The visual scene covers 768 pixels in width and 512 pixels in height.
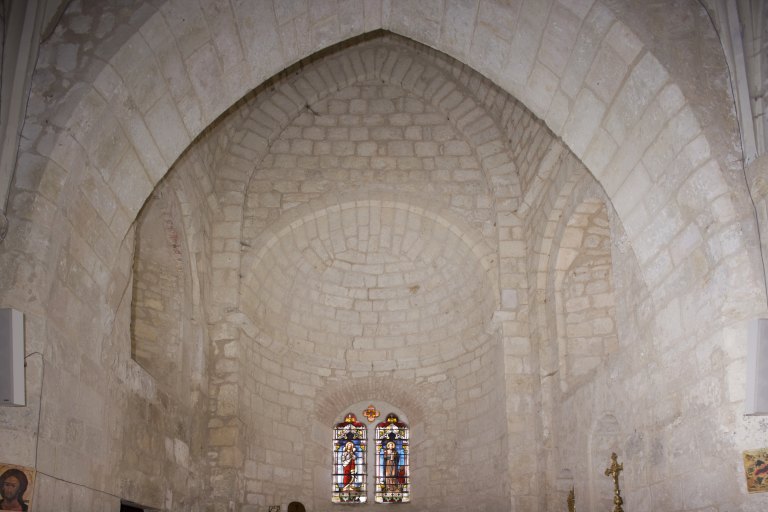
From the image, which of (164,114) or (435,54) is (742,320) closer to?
(164,114)

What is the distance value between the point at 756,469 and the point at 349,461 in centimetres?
675

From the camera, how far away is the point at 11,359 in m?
4.25

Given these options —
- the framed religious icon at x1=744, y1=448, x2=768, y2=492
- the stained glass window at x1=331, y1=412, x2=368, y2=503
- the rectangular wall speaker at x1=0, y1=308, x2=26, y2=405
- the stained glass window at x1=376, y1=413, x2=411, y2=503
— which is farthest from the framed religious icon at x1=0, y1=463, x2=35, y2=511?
the stained glass window at x1=376, y1=413, x2=411, y2=503

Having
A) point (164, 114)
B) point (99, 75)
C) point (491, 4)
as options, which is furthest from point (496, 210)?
point (99, 75)

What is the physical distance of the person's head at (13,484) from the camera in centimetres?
423

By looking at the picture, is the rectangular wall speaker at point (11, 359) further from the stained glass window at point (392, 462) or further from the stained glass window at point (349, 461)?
the stained glass window at point (392, 462)

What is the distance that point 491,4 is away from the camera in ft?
18.3

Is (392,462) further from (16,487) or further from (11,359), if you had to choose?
(11,359)

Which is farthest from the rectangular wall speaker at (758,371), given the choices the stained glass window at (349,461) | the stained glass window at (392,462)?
the stained glass window at (349,461)

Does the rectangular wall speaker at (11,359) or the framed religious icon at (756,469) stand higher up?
the rectangular wall speaker at (11,359)

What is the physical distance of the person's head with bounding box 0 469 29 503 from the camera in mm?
4234

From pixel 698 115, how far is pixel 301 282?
6421 millimetres

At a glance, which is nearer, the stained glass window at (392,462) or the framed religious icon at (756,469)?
the framed religious icon at (756,469)

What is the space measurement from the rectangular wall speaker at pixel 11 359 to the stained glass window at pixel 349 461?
6413 millimetres
